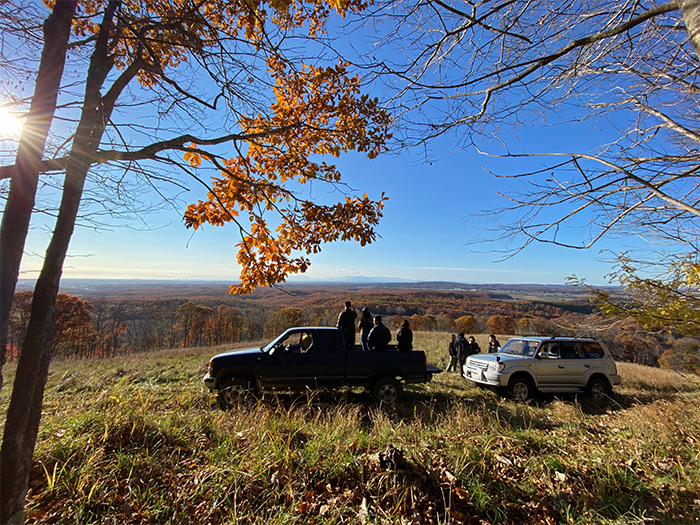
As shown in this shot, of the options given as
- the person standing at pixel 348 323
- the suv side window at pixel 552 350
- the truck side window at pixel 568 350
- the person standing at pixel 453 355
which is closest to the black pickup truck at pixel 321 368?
the person standing at pixel 348 323

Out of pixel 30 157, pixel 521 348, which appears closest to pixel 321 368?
pixel 30 157

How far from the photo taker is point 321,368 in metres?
6.84

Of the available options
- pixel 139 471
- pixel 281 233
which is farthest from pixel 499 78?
pixel 139 471

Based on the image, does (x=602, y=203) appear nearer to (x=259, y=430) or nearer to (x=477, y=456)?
(x=477, y=456)

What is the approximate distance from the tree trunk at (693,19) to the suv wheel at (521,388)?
792 centimetres

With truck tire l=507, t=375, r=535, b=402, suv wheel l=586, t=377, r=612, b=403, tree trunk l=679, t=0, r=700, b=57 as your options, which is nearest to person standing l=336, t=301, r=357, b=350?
truck tire l=507, t=375, r=535, b=402

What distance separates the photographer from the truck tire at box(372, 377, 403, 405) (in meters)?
6.76

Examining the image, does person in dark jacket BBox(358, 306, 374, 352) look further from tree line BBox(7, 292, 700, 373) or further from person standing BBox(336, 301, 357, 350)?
tree line BBox(7, 292, 700, 373)

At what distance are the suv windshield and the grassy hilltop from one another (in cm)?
430

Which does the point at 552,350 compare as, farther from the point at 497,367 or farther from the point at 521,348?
the point at 497,367

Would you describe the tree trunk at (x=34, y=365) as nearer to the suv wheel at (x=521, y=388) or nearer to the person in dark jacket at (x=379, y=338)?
the person in dark jacket at (x=379, y=338)

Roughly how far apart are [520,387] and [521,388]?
0.11 ft

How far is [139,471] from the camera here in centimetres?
298

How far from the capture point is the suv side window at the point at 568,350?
8.43 metres
